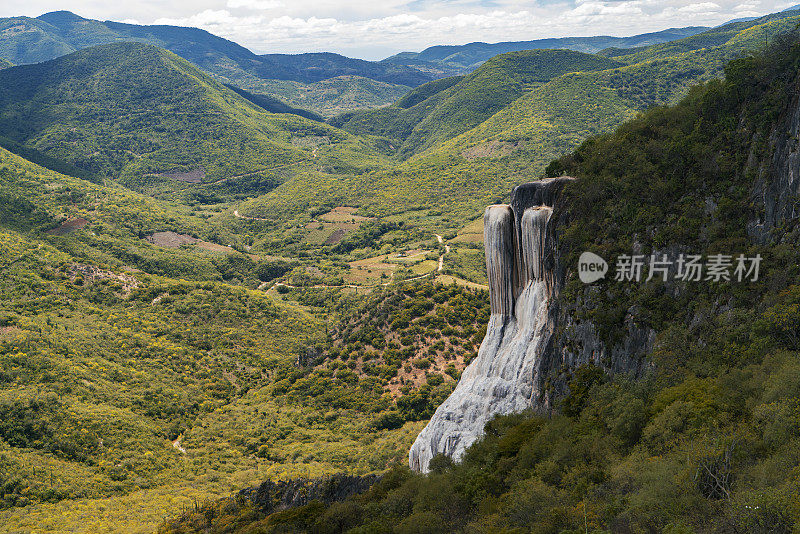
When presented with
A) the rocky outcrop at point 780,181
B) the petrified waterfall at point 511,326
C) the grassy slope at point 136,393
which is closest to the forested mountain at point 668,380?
the rocky outcrop at point 780,181

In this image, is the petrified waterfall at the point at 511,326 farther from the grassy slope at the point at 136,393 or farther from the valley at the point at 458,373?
the grassy slope at the point at 136,393

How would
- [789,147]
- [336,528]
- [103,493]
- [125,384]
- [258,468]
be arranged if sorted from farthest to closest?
1. [125,384]
2. [258,468]
3. [103,493]
4. [336,528]
5. [789,147]

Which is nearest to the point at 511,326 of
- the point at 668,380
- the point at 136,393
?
the point at 668,380

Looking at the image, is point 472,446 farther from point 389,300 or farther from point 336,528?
point 389,300

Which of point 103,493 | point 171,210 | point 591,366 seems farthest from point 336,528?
point 171,210

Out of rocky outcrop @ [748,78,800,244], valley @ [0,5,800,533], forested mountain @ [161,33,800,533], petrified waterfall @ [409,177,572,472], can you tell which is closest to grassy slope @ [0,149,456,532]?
valley @ [0,5,800,533]

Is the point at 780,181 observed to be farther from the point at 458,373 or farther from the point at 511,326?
the point at 458,373
